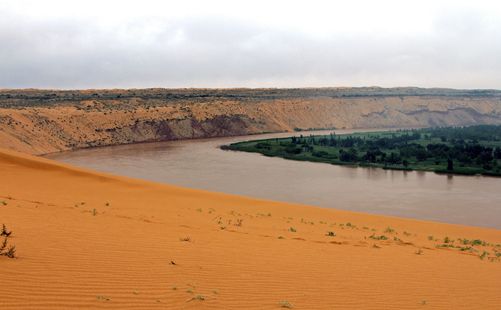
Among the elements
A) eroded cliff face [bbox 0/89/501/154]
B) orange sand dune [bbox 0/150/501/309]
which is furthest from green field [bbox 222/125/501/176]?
orange sand dune [bbox 0/150/501/309]

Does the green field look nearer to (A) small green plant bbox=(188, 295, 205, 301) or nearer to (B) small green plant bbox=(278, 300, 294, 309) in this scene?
(B) small green plant bbox=(278, 300, 294, 309)

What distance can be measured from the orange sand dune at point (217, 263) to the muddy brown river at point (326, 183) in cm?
963

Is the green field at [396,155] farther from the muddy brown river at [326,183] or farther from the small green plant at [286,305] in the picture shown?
the small green plant at [286,305]

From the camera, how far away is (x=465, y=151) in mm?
45875

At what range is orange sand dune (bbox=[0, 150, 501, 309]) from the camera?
4.91 metres

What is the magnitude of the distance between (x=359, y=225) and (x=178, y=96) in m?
75.8

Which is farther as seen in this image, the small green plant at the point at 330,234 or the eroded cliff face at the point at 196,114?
the eroded cliff face at the point at 196,114

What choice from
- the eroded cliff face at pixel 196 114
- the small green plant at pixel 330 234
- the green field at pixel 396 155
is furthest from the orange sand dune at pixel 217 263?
the eroded cliff face at pixel 196 114

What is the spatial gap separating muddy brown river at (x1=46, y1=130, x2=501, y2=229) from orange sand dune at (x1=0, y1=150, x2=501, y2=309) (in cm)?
963

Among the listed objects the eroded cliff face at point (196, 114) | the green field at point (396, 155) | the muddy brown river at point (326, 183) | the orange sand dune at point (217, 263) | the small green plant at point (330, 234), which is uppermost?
the eroded cliff face at point (196, 114)

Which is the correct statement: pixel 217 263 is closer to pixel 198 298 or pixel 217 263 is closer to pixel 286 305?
pixel 198 298

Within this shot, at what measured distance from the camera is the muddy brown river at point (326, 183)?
22.0m

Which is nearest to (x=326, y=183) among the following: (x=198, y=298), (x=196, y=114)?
(x=198, y=298)

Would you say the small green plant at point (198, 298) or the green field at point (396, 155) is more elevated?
the small green plant at point (198, 298)
